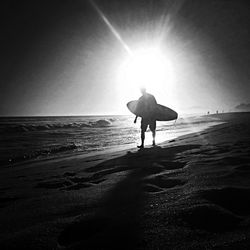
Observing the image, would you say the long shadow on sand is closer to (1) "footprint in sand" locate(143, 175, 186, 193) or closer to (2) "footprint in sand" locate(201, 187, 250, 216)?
(1) "footprint in sand" locate(143, 175, 186, 193)

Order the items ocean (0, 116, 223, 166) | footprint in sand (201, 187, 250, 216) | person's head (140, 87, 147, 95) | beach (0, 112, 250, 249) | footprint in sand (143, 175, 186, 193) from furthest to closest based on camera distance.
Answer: person's head (140, 87, 147, 95) → ocean (0, 116, 223, 166) → footprint in sand (143, 175, 186, 193) → footprint in sand (201, 187, 250, 216) → beach (0, 112, 250, 249)

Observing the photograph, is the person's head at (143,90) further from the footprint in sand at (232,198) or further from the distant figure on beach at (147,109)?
the footprint in sand at (232,198)

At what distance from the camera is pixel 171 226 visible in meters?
1.72

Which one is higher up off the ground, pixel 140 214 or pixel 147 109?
pixel 147 109

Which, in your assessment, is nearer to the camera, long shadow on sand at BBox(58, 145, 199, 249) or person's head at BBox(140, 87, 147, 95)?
long shadow on sand at BBox(58, 145, 199, 249)

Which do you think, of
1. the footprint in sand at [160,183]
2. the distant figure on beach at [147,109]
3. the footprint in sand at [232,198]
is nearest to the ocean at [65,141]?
the distant figure on beach at [147,109]

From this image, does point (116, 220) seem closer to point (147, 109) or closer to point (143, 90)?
point (147, 109)

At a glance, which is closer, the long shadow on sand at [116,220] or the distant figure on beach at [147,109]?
the long shadow on sand at [116,220]

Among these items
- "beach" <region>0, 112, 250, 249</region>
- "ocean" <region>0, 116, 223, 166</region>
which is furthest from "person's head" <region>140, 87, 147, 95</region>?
"beach" <region>0, 112, 250, 249</region>

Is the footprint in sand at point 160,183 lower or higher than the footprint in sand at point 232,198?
lower

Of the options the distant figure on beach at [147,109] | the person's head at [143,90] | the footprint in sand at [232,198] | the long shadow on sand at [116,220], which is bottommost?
the long shadow on sand at [116,220]

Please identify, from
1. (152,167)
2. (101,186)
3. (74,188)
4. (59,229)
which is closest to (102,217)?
(59,229)

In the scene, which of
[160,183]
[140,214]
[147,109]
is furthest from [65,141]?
[140,214]

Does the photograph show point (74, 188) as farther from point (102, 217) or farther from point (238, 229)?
point (238, 229)
